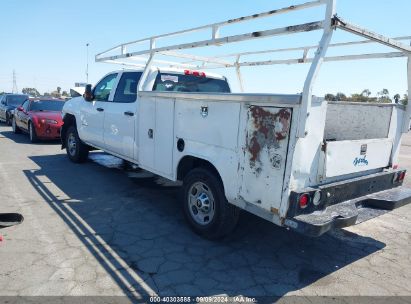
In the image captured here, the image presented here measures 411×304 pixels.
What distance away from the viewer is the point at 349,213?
3373mm

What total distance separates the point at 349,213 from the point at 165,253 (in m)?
1.97

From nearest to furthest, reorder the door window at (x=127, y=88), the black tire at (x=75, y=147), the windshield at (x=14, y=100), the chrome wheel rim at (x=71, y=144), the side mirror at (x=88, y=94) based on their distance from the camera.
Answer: the door window at (x=127, y=88) → the side mirror at (x=88, y=94) → the black tire at (x=75, y=147) → the chrome wheel rim at (x=71, y=144) → the windshield at (x=14, y=100)

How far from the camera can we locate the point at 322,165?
3381 mm

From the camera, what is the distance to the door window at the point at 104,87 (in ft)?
21.2

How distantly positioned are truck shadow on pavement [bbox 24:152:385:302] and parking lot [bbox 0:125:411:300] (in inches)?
0.4

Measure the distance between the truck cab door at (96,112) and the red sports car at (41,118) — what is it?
13.6 ft

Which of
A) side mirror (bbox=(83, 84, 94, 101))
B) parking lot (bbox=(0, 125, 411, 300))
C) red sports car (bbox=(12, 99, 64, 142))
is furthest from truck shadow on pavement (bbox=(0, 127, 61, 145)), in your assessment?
parking lot (bbox=(0, 125, 411, 300))

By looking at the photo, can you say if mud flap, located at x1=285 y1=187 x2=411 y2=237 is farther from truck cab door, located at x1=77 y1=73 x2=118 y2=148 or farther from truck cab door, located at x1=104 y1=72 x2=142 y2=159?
truck cab door, located at x1=77 y1=73 x2=118 y2=148

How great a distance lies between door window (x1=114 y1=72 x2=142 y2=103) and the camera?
568 cm

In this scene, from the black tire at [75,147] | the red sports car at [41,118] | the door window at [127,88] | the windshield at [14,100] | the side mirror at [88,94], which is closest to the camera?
the door window at [127,88]

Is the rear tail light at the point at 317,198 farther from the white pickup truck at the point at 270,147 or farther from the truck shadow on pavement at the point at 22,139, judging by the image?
the truck shadow on pavement at the point at 22,139

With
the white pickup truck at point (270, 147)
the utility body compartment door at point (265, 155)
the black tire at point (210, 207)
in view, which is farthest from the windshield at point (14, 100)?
the utility body compartment door at point (265, 155)

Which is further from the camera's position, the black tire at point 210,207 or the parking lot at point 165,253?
the black tire at point 210,207

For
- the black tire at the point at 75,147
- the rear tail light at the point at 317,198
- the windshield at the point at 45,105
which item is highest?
the windshield at the point at 45,105
